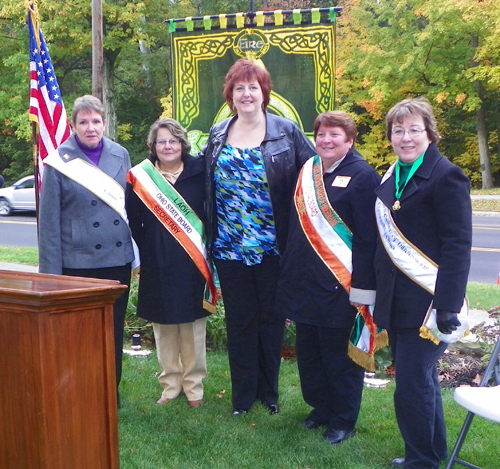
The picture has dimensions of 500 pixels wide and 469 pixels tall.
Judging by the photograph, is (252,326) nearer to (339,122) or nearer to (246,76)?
(339,122)

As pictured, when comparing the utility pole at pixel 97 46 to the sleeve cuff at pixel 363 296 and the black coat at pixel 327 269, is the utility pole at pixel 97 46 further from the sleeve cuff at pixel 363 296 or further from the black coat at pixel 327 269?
the sleeve cuff at pixel 363 296

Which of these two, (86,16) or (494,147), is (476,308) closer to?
(86,16)

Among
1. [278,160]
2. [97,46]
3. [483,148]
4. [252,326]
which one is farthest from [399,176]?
[483,148]

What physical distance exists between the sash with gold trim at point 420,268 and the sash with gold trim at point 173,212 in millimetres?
1357

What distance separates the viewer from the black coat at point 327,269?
3.22 meters

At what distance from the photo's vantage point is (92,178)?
149 inches

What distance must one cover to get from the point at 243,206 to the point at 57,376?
1784mm

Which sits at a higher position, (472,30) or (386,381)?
(472,30)

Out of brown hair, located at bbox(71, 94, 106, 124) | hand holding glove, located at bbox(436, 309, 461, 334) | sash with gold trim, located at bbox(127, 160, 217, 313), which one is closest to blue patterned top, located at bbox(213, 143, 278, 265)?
sash with gold trim, located at bbox(127, 160, 217, 313)

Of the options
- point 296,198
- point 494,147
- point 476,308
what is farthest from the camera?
point 494,147

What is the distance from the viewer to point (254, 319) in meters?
3.92

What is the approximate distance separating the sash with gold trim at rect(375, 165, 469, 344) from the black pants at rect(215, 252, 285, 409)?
0.98 metres

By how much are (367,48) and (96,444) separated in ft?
69.4

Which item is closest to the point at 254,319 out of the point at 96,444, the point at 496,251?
the point at 96,444
